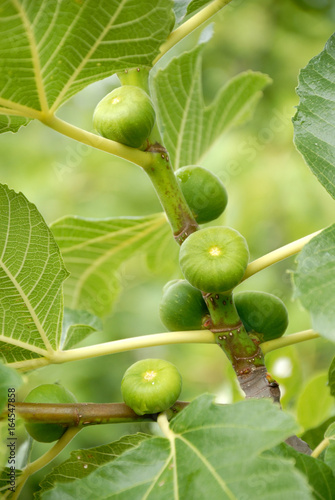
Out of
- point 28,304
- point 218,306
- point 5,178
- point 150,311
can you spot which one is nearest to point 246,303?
point 218,306

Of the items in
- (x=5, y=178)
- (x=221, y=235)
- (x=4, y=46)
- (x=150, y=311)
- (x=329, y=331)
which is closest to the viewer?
(x=329, y=331)

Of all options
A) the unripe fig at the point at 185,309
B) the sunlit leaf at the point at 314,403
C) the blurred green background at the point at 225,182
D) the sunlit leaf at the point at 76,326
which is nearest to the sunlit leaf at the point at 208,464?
the unripe fig at the point at 185,309

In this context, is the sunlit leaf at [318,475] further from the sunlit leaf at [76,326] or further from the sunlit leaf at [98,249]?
the sunlit leaf at [98,249]

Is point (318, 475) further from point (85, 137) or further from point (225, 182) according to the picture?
point (225, 182)

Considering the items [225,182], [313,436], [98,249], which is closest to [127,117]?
[98,249]

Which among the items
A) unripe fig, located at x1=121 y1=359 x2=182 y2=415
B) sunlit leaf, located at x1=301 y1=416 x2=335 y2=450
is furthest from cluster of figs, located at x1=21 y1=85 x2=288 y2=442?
sunlit leaf, located at x1=301 y1=416 x2=335 y2=450

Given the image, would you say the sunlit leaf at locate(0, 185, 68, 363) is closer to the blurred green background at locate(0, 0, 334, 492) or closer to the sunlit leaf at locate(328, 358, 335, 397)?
the sunlit leaf at locate(328, 358, 335, 397)

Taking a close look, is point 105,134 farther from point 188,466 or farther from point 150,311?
point 150,311
